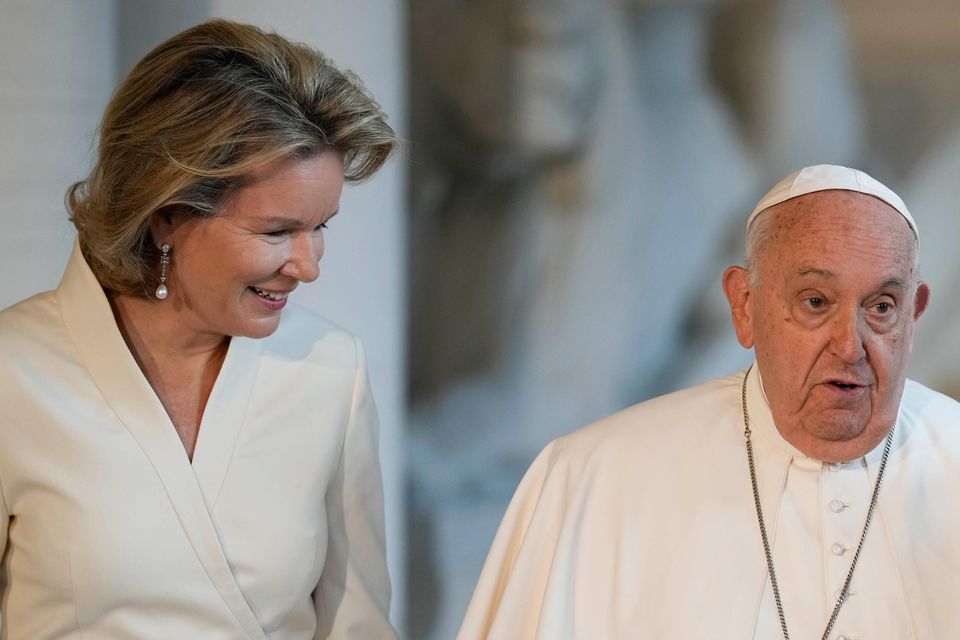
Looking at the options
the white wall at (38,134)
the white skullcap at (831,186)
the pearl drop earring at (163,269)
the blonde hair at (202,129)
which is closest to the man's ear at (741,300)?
the white skullcap at (831,186)

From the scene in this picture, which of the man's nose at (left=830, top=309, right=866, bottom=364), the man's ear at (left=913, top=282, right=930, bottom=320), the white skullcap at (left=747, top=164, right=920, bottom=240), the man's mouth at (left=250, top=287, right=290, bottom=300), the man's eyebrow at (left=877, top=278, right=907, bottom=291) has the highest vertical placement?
the white skullcap at (left=747, top=164, right=920, bottom=240)

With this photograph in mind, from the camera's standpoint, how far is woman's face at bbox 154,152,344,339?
2.36m

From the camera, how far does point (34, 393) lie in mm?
2391

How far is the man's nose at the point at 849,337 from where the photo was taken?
2.23 metres

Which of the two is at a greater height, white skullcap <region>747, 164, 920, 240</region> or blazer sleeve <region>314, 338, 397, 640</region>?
white skullcap <region>747, 164, 920, 240</region>

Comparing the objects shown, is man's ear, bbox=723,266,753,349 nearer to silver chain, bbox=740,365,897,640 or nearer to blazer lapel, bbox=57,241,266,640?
silver chain, bbox=740,365,897,640

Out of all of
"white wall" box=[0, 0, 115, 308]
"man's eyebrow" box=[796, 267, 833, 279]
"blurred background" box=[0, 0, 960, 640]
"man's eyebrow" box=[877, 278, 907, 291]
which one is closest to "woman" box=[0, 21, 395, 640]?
"man's eyebrow" box=[796, 267, 833, 279]

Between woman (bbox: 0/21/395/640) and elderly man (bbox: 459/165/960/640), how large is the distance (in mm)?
514

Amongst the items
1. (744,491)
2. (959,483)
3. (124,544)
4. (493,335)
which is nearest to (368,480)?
(124,544)

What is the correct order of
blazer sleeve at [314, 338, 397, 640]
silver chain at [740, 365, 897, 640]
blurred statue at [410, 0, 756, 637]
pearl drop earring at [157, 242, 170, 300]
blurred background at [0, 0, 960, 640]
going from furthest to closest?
blurred statue at [410, 0, 756, 637] < blurred background at [0, 0, 960, 640] < blazer sleeve at [314, 338, 397, 640] < pearl drop earring at [157, 242, 170, 300] < silver chain at [740, 365, 897, 640]

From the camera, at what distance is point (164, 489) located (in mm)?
2461

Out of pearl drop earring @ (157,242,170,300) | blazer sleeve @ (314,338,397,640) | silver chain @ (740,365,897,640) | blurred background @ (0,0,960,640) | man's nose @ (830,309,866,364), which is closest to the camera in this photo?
man's nose @ (830,309,866,364)

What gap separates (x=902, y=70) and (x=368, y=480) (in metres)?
2.39

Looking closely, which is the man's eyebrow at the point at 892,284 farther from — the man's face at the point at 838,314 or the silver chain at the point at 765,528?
the silver chain at the point at 765,528
